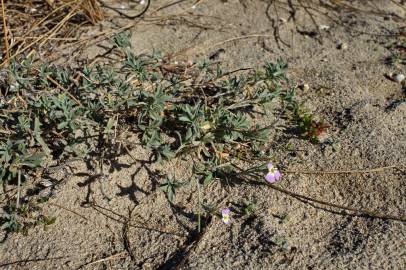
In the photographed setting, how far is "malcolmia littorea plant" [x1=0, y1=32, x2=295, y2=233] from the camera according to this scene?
2.44 m

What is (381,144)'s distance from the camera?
8.66 ft

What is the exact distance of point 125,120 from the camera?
2.65 m

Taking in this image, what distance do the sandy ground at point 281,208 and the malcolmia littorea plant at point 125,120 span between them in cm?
9

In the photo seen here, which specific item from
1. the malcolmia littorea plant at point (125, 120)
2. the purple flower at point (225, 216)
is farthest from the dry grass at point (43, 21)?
the purple flower at point (225, 216)

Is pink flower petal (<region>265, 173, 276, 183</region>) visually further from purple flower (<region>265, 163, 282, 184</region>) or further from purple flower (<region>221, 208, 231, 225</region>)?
purple flower (<region>221, 208, 231, 225</region>)

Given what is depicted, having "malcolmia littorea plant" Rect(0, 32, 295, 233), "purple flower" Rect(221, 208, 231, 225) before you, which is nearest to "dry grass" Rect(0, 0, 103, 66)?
"malcolmia littorea plant" Rect(0, 32, 295, 233)

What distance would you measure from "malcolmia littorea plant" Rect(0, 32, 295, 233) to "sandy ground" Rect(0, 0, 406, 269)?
9 cm

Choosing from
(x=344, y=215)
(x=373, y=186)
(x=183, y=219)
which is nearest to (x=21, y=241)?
(x=183, y=219)

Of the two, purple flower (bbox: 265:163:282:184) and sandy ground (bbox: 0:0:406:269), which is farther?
purple flower (bbox: 265:163:282:184)

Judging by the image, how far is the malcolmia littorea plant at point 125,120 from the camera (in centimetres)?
244

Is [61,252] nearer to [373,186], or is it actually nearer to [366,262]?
[366,262]

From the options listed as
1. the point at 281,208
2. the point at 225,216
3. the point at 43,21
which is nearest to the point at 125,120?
the point at 225,216

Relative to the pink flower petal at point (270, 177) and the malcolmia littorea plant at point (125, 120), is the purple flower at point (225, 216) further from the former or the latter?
the pink flower petal at point (270, 177)

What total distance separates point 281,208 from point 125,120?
933 millimetres
